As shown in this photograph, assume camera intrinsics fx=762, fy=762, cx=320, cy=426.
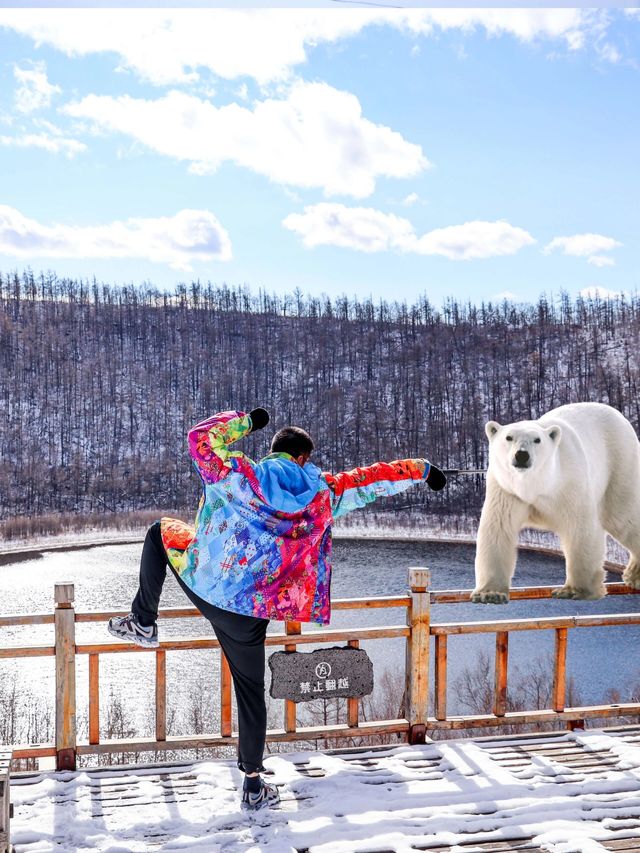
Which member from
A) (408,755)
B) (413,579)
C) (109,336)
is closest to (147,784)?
(408,755)

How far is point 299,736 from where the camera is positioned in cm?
288

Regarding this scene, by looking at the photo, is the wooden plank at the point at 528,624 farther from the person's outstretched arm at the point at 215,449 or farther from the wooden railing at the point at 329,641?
the person's outstretched arm at the point at 215,449

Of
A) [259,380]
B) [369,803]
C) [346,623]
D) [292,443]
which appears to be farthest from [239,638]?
[259,380]

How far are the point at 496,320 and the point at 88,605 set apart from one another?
34845mm

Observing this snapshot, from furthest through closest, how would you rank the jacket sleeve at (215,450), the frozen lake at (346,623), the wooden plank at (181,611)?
the frozen lake at (346,623) < the wooden plank at (181,611) < the jacket sleeve at (215,450)

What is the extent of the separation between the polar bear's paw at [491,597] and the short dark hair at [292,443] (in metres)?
0.81

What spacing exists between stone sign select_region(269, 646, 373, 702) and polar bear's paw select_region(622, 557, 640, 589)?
3.26 feet

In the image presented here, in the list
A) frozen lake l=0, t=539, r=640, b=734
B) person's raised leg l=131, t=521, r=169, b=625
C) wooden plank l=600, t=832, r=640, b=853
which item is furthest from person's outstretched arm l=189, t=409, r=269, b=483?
frozen lake l=0, t=539, r=640, b=734

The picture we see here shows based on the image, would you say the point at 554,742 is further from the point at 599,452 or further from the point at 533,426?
the point at 533,426

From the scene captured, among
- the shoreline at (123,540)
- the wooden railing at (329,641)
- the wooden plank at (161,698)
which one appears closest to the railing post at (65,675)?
the wooden railing at (329,641)

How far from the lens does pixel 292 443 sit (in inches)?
85.5

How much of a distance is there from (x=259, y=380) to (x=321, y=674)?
39.6 metres

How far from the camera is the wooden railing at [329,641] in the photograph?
2648mm

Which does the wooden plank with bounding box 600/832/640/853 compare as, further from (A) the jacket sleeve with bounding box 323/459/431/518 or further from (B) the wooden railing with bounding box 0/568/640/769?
(A) the jacket sleeve with bounding box 323/459/431/518
